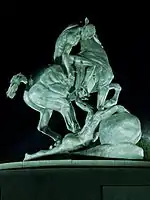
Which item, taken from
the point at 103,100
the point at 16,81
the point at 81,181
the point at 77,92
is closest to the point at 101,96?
the point at 103,100

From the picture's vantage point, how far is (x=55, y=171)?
10.5m

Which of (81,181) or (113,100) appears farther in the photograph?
(113,100)

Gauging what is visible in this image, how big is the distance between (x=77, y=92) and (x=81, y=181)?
2378 millimetres

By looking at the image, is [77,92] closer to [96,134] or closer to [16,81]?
[96,134]

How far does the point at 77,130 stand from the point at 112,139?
0.89 metres

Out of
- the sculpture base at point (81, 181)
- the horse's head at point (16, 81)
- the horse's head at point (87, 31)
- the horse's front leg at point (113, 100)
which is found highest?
the horse's head at point (87, 31)

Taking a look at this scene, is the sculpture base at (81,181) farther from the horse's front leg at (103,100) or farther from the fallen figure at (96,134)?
the horse's front leg at (103,100)

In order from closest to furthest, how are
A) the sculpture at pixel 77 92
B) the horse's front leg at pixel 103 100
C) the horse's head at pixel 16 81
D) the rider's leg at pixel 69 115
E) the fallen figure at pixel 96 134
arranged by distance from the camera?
the fallen figure at pixel 96 134
the sculpture at pixel 77 92
the rider's leg at pixel 69 115
the horse's front leg at pixel 103 100
the horse's head at pixel 16 81

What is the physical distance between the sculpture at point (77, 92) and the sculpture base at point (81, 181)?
38.2 inches

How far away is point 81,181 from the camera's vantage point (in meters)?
10.4

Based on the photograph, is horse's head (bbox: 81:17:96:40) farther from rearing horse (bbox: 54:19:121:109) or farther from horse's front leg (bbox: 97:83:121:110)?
horse's front leg (bbox: 97:83:121:110)

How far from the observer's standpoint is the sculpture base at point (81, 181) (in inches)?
406

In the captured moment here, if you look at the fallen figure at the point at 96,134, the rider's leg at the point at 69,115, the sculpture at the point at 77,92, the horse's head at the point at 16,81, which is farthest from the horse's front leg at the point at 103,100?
the horse's head at the point at 16,81

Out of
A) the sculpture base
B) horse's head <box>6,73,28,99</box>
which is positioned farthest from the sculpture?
the sculpture base
